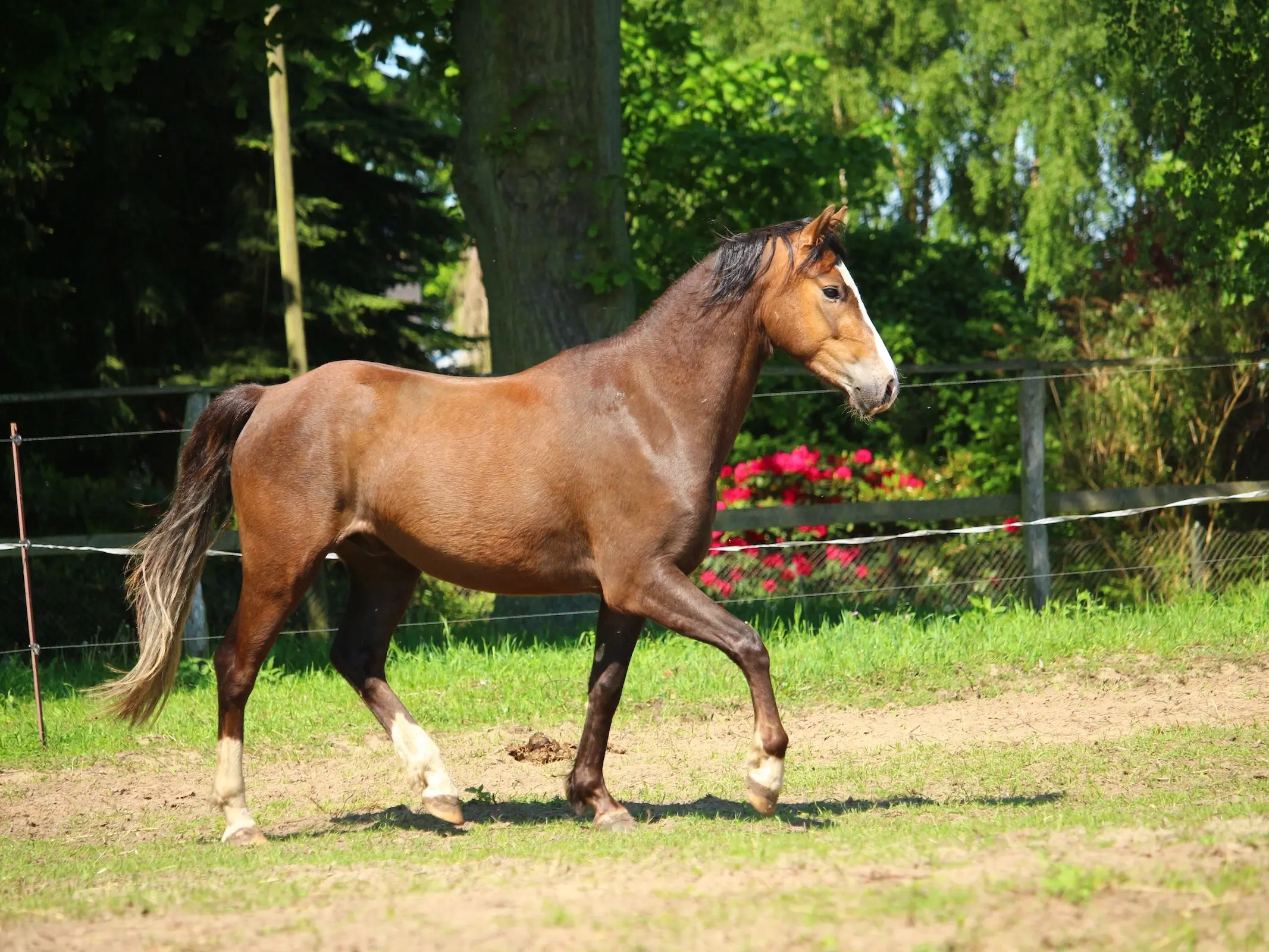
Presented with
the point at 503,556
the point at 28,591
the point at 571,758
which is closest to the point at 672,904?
the point at 503,556

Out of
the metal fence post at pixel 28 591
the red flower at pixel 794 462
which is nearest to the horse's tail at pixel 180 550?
the metal fence post at pixel 28 591

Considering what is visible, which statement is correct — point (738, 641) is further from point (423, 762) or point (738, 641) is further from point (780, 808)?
point (423, 762)

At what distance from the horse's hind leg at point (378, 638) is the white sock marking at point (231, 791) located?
0.58 metres

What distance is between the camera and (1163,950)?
3.02 meters

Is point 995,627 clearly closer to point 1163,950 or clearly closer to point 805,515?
point 805,515

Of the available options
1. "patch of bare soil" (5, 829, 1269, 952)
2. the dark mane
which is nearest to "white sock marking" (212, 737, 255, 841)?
"patch of bare soil" (5, 829, 1269, 952)

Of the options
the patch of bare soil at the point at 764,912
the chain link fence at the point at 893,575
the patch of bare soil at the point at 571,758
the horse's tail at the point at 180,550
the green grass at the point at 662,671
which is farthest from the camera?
the chain link fence at the point at 893,575

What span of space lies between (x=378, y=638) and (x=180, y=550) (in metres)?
0.93

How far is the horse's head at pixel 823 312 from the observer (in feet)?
17.0

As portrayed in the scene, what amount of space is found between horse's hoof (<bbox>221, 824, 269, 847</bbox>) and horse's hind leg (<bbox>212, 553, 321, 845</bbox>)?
0.16ft

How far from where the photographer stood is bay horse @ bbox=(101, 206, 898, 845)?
204 inches

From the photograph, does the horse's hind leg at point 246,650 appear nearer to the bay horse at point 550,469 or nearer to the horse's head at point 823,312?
the bay horse at point 550,469

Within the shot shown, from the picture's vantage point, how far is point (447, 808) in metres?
5.23

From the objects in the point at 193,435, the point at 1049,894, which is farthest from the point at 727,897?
the point at 193,435
